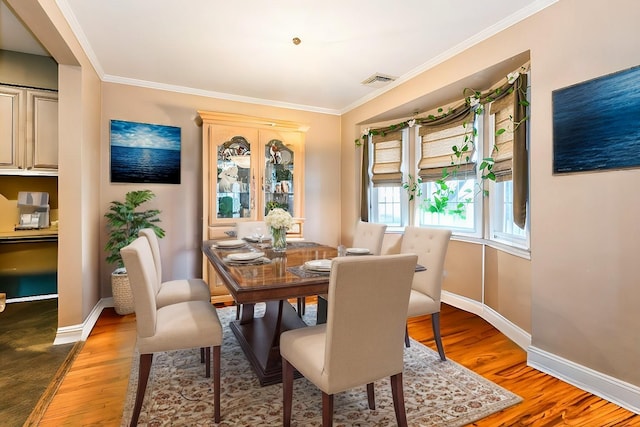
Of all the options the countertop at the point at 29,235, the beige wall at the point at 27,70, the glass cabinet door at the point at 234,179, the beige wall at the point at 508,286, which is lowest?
the beige wall at the point at 508,286

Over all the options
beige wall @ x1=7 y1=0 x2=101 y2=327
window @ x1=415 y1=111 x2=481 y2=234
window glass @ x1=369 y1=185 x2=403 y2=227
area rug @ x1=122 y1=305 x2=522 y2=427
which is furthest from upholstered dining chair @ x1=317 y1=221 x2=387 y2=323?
beige wall @ x1=7 y1=0 x2=101 y2=327

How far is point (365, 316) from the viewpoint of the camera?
139 cm

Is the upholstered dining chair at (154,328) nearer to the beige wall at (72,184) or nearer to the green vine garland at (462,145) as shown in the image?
the beige wall at (72,184)

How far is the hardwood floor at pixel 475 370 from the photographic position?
5.67 ft

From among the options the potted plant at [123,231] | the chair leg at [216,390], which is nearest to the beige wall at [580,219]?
the chair leg at [216,390]

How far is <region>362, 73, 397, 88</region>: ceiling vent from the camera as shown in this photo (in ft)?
11.5

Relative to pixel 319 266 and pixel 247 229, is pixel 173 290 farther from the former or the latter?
pixel 319 266

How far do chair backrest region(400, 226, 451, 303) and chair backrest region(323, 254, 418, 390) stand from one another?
0.95 m

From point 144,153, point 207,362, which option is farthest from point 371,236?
point 144,153

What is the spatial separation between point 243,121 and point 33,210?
2498mm

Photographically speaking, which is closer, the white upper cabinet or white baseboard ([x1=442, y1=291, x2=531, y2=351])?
white baseboard ([x1=442, y1=291, x2=531, y2=351])

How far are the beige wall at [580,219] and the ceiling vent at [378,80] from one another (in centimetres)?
114

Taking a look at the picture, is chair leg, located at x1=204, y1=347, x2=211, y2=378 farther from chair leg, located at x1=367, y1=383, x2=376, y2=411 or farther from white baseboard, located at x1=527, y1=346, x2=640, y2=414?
white baseboard, located at x1=527, y1=346, x2=640, y2=414

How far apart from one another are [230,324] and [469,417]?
2020mm
